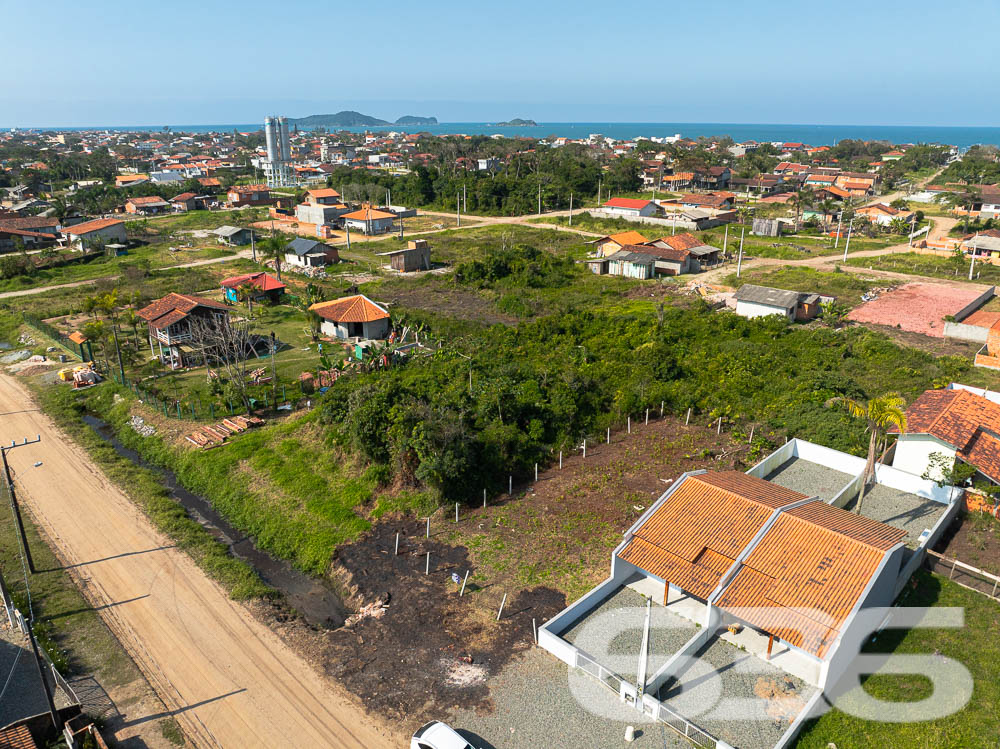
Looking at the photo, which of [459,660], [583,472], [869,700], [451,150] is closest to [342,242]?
[583,472]

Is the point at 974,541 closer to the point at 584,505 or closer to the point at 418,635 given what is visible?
the point at 584,505

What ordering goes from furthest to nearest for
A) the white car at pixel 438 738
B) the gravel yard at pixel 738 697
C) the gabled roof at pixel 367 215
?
the gabled roof at pixel 367 215 → the gravel yard at pixel 738 697 → the white car at pixel 438 738

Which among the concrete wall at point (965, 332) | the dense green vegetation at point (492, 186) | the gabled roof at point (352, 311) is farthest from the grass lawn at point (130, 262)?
the concrete wall at point (965, 332)

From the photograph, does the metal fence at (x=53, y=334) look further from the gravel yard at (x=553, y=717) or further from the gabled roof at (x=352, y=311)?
the gravel yard at (x=553, y=717)

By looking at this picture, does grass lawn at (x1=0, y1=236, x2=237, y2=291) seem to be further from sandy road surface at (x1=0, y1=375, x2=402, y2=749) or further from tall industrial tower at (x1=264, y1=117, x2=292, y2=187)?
tall industrial tower at (x1=264, y1=117, x2=292, y2=187)

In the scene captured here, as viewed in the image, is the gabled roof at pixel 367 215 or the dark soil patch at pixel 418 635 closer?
the dark soil patch at pixel 418 635

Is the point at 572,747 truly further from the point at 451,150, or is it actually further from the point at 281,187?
the point at 451,150
